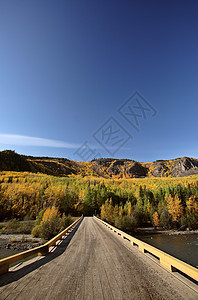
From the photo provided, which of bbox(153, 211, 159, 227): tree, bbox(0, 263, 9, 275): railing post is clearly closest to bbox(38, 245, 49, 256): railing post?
bbox(0, 263, 9, 275): railing post

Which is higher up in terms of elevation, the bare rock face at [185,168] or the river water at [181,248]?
the bare rock face at [185,168]

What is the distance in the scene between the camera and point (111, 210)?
4716 centimetres

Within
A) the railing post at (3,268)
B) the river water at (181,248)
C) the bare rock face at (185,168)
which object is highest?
the bare rock face at (185,168)

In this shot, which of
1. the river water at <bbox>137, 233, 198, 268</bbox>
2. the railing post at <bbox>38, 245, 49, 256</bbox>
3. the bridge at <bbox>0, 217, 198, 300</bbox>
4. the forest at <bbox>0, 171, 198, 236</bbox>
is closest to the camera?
the bridge at <bbox>0, 217, 198, 300</bbox>

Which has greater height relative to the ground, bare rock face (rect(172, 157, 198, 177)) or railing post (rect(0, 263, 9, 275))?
bare rock face (rect(172, 157, 198, 177))

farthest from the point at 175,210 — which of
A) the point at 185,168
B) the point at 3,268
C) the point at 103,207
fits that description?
the point at 185,168

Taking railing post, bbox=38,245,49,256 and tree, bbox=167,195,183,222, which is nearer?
railing post, bbox=38,245,49,256

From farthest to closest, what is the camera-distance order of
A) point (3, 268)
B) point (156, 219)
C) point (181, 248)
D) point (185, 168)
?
point (185, 168) < point (156, 219) < point (181, 248) < point (3, 268)

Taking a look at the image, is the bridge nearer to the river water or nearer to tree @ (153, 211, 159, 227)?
the river water

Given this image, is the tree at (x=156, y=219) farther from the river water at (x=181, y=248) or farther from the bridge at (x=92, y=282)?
the bridge at (x=92, y=282)

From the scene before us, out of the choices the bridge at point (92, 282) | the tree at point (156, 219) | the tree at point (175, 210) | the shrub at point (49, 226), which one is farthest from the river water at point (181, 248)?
the tree at point (175, 210)

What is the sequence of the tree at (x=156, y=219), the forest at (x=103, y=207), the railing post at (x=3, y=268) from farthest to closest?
the tree at (x=156, y=219) < the forest at (x=103, y=207) < the railing post at (x=3, y=268)

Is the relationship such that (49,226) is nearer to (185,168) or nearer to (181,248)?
(181,248)

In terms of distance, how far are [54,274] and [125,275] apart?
177 cm
